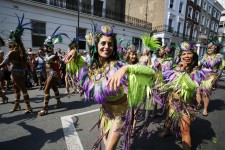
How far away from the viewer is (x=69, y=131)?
10.9 ft

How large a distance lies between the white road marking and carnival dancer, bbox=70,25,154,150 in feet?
3.02

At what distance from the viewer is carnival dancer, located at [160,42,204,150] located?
8.12ft

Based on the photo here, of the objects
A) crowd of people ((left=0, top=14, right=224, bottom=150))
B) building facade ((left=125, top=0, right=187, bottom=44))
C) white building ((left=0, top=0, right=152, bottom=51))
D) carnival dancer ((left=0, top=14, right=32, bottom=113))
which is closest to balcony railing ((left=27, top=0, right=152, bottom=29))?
white building ((left=0, top=0, right=152, bottom=51))

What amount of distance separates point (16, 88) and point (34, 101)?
3.77 feet

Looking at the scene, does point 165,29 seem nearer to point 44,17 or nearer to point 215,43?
point 44,17

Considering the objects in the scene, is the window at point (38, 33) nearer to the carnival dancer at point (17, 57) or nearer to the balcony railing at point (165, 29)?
the carnival dancer at point (17, 57)

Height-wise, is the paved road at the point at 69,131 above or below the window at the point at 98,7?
below

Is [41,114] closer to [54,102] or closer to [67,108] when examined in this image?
[67,108]

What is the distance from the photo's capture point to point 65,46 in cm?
1294

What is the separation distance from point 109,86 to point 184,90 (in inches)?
53.3

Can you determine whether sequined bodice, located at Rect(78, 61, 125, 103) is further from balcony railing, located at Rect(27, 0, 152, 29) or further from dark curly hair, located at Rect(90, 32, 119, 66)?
balcony railing, located at Rect(27, 0, 152, 29)

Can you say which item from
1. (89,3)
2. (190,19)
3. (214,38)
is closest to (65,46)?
(89,3)

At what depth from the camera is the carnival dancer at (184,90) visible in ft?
8.12

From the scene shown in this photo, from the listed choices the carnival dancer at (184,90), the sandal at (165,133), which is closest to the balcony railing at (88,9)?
the carnival dancer at (184,90)
